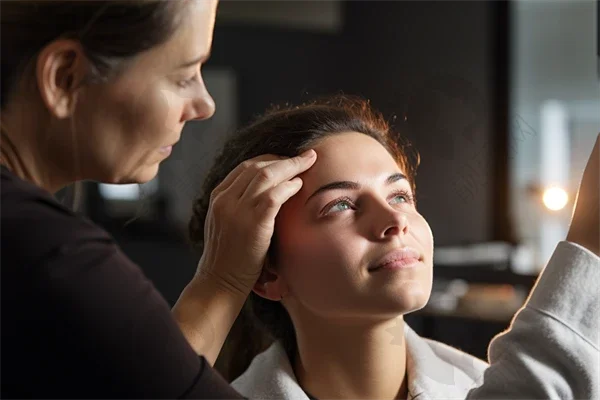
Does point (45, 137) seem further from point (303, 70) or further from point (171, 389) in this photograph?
point (303, 70)

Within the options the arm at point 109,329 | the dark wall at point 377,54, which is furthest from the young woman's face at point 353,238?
the dark wall at point 377,54

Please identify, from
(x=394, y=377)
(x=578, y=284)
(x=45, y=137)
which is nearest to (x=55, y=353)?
(x=45, y=137)

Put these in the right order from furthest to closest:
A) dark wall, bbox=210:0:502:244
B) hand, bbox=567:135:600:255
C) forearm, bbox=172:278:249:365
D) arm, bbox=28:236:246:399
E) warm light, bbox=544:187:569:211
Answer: dark wall, bbox=210:0:502:244, warm light, bbox=544:187:569:211, forearm, bbox=172:278:249:365, hand, bbox=567:135:600:255, arm, bbox=28:236:246:399

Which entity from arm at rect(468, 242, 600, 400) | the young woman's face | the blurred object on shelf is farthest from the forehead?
the blurred object on shelf

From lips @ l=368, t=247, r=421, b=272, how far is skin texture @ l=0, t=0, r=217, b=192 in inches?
12.1

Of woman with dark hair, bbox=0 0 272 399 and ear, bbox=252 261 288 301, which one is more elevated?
woman with dark hair, bbox=0 0 272 399

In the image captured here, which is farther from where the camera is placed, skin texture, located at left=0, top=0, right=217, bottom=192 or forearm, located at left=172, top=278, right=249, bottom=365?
forearm, located at left=172, top=278, right=249, bottom=365

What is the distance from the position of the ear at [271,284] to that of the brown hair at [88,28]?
1.40ft

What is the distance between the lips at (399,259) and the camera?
928 millimetres

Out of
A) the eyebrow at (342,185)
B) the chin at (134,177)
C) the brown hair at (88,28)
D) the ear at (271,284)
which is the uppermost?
the brown hair at (88,28)

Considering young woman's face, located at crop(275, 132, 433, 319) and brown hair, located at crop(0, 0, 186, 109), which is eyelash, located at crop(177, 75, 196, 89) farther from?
young woman's face, located at crop(275, 132, 433, 319)

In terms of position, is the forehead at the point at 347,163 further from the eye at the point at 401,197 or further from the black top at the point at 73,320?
the black top at the point at 73,320

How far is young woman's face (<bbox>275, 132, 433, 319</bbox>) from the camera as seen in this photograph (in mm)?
933

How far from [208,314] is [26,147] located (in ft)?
0.88
